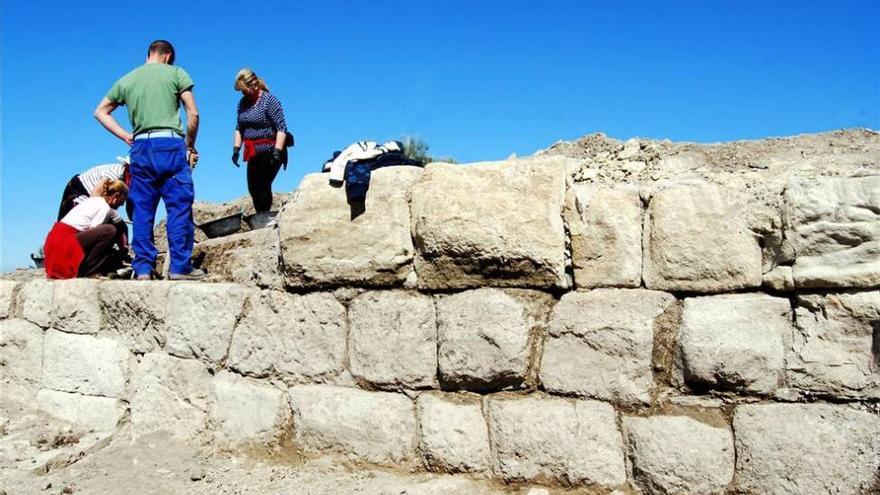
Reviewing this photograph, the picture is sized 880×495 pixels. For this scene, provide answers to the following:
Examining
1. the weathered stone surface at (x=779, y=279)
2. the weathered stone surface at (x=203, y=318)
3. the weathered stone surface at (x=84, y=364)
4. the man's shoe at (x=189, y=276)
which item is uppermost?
the man's shoe at (x=189, y=276)

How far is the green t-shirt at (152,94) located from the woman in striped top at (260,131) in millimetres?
901

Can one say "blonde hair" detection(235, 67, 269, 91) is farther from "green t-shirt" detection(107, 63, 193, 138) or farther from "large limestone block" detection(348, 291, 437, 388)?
"large limestone block" detection(348, 291, 437, 388)

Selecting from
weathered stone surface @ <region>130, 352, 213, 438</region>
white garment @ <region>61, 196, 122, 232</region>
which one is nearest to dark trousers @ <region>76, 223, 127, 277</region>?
white garment @ <region>61, 196, 122, 232</region>

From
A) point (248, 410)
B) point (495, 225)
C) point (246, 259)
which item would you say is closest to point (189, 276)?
point (246, 259)

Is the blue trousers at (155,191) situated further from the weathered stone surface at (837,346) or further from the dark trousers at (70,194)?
the weathered stone surface at (837,346)

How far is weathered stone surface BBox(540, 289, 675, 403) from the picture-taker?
3209 mm

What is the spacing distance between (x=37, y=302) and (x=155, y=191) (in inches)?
42.2

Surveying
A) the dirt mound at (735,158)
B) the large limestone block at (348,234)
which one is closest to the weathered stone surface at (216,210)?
the large limestone block at (348,234)

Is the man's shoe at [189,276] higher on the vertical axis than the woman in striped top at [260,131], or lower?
lower

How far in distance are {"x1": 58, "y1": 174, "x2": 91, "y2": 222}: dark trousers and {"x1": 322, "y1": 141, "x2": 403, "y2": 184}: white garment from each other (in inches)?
129

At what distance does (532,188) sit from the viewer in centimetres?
336

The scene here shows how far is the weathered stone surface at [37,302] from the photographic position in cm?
497

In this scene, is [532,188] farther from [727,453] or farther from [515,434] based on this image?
[727,453]

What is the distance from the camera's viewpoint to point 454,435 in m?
3.46
